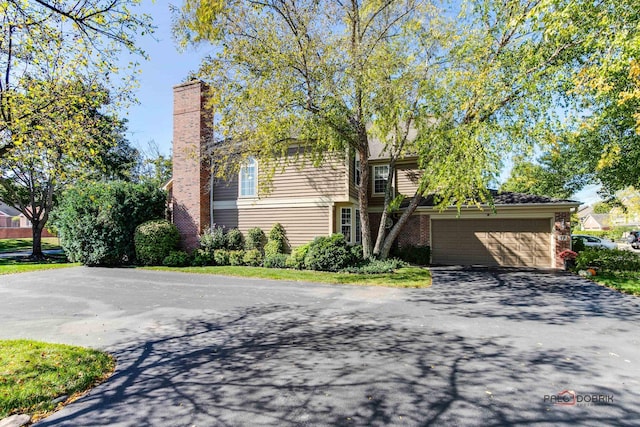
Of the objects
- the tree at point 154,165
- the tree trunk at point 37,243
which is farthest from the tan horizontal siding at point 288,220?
the tree at point 154,165

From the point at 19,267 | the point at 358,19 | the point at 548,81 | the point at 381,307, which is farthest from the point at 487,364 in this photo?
the point at 19,267

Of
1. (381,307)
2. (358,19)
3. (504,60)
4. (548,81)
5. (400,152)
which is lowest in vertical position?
(381,307)

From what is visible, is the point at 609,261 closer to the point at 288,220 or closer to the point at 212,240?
the point at 288,220

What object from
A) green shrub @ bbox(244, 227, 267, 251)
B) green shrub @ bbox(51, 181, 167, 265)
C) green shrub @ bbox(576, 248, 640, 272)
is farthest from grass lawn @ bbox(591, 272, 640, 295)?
green shrub @ bbox(51, 181, 167, 265)

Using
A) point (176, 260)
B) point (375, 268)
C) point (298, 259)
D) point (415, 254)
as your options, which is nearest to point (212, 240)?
point (176, 260)

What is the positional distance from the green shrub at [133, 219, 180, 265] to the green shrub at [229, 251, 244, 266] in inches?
128

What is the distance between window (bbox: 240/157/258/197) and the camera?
16.0 m

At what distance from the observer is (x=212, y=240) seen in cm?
1538

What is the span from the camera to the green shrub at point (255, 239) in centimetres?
1529

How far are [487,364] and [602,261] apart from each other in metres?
12.3

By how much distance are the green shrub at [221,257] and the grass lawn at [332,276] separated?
79 cm

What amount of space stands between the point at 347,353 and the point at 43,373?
4.12m

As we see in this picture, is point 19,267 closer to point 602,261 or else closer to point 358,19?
point 358,19

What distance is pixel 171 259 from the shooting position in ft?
48.8
